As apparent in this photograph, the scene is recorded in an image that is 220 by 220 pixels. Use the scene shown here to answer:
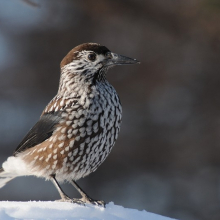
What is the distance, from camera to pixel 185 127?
24.9 feet

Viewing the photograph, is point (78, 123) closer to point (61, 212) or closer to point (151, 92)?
point (61, 212)

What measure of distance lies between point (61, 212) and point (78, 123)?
0.96m

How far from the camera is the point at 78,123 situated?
4168 millimetres

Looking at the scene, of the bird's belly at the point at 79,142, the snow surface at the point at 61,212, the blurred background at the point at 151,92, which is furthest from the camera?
the blurred background at the point at 151,92

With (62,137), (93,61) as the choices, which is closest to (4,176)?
(62,137)

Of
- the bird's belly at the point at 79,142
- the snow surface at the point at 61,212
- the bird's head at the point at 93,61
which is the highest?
the bird's head at the point at 93,61

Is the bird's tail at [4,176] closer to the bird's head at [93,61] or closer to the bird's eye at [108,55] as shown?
the bird's head at [93,61]

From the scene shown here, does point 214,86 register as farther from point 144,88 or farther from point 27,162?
point 27,162

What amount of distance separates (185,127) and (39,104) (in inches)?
72.0

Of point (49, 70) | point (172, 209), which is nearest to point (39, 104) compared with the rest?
point (49, 70)

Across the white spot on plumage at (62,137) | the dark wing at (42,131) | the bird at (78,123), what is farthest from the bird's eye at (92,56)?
the white spot on plumage at (62,137)

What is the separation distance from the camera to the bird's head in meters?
4.27

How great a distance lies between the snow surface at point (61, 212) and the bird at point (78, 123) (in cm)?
57

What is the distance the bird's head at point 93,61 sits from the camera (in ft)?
14.0
